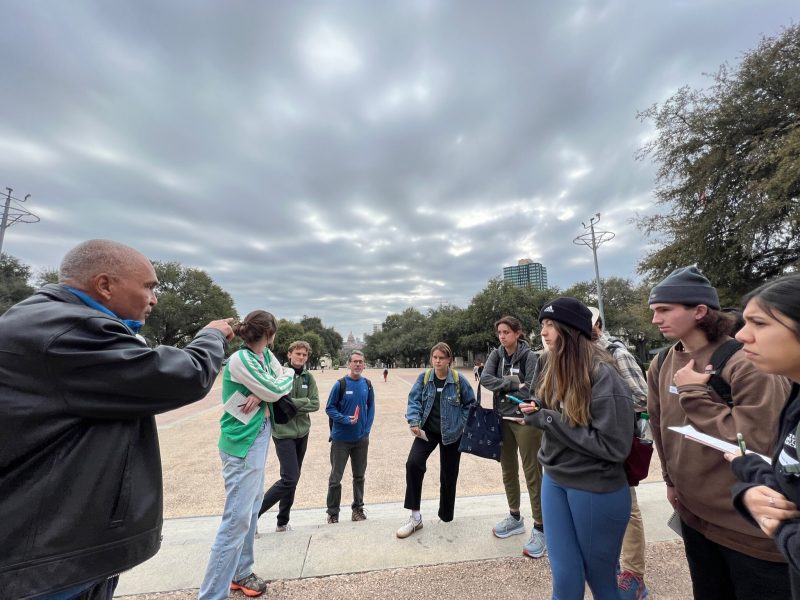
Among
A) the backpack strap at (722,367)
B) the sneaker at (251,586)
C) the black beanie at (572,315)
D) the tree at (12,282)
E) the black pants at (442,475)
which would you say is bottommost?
the sneaker at (251,586)

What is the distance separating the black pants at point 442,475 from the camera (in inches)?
151

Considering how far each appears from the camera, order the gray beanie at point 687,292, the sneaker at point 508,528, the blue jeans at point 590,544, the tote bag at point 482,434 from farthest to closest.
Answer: the tote bag at point 482,434, the sneaker at point 508,528, the gray beanie at point 687,292, the blue jeans at point 590,544

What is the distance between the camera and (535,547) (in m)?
3.23

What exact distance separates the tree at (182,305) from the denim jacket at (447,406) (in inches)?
1991

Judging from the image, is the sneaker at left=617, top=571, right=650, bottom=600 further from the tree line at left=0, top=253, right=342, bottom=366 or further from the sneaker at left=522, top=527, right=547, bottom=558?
the tree line at left=0, top=253, right=342, bottom=366

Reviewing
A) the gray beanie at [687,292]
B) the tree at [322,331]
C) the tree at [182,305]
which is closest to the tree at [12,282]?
the tree at [182,305]

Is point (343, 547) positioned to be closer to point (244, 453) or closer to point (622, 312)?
point (244, 453)

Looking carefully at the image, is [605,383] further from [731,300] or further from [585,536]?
[731,300]

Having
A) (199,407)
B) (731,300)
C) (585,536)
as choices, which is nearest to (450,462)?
(585,536)

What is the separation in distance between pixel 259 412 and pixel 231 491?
0.59 meters

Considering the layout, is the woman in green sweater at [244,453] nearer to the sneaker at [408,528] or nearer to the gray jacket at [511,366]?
the sneaker at [408,528]

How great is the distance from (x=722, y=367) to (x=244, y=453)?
317cm

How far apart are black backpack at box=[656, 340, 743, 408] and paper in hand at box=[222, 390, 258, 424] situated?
304cm

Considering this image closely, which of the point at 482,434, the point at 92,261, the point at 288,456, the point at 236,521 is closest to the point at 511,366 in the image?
the point at 482,434
